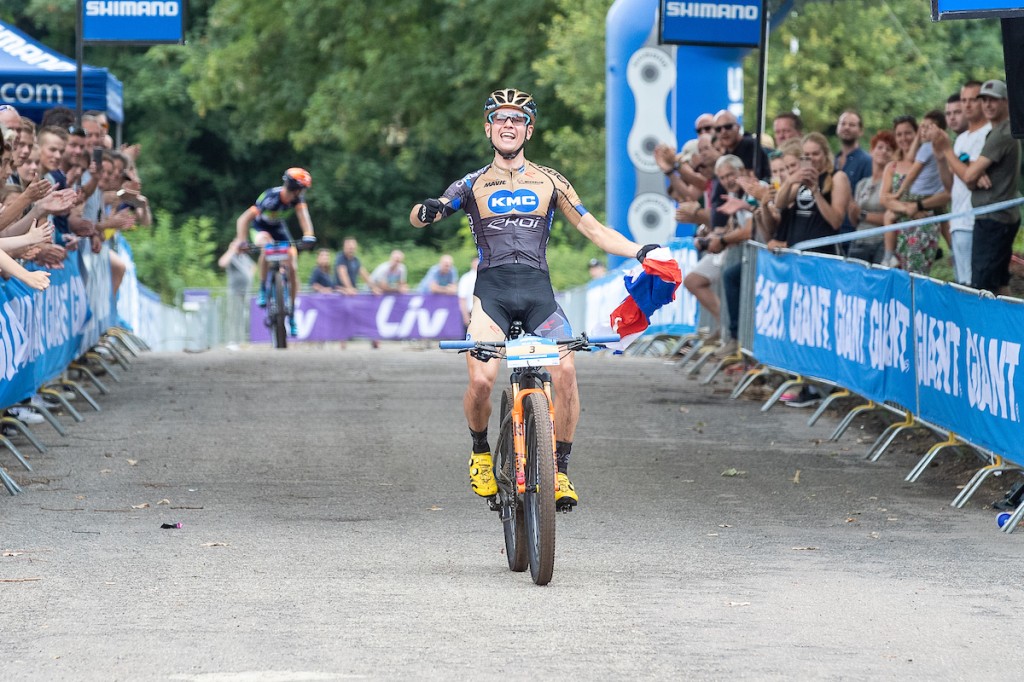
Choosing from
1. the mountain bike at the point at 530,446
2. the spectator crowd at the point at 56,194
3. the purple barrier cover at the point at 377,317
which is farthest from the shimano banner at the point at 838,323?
the purple barrier cover at the point at 377,317

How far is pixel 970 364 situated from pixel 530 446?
3.82 metres

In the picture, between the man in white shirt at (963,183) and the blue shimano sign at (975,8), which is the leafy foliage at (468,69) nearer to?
the man in white shirt at (963,183)

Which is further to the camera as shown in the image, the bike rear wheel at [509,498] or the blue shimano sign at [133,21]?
the blue shimano sign at [133,21]

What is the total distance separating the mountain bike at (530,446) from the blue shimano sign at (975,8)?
3095 millimetres

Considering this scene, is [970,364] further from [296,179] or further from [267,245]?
[267,245]

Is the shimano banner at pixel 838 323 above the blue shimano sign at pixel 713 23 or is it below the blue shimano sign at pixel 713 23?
below

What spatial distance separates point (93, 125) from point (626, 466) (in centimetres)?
866

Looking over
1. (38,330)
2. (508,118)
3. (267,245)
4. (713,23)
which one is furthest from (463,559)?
(267,245)

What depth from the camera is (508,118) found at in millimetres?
8930

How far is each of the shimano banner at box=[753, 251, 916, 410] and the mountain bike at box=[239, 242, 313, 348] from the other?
710cm

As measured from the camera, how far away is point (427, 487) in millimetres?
11172

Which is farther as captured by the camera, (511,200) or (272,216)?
(272,216)

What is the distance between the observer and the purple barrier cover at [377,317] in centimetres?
3553

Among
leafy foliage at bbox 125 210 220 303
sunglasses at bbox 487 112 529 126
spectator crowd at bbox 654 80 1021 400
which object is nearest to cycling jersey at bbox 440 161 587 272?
sunglasses at bbox 487 112 529 126
